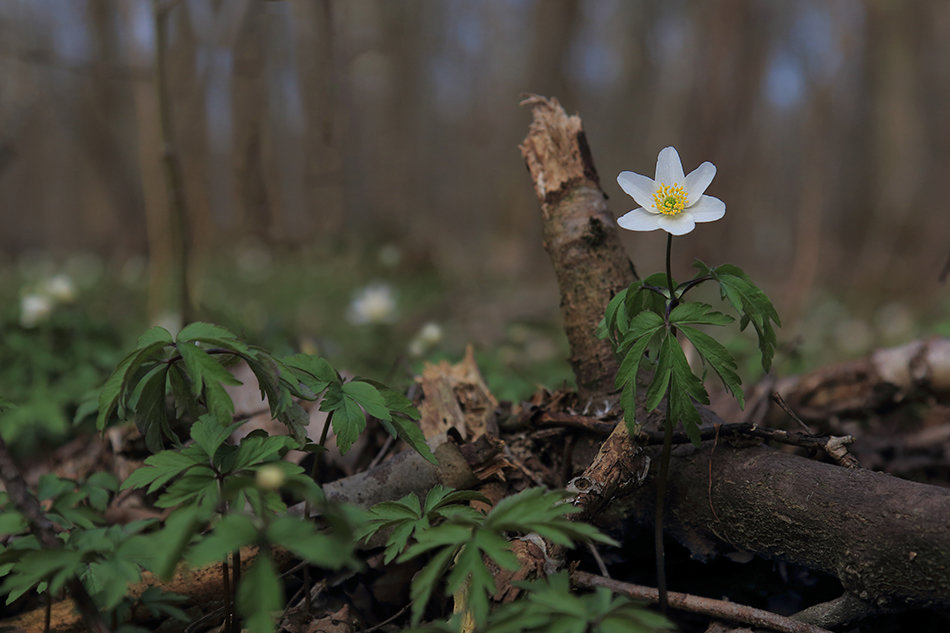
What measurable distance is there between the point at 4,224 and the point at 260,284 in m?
20.7

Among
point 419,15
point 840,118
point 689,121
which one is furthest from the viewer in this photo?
point 419,15

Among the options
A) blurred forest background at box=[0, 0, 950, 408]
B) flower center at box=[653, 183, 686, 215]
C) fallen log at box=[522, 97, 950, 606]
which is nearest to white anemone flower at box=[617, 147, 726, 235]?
flower center at box=[653, 183, 686, 215]

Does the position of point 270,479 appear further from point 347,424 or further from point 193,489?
point 347,424

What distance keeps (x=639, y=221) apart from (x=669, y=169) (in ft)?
0.63

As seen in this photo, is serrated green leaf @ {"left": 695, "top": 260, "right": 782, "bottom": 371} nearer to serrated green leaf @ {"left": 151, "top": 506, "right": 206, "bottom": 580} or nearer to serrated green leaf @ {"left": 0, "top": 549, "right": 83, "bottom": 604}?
serrated green leaf @ {"left": 151, "top": 506, "right": 206, "bottom": 580}

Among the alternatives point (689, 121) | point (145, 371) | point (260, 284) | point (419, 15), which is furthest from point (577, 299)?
point (419, 15)

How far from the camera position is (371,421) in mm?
1979

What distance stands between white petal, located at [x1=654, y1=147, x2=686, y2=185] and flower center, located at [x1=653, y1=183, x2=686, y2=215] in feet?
0.06

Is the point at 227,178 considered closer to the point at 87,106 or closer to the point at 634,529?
the point at 87,106

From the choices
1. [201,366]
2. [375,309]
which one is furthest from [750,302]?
[375,309]

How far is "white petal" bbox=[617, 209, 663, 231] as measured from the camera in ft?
4.04

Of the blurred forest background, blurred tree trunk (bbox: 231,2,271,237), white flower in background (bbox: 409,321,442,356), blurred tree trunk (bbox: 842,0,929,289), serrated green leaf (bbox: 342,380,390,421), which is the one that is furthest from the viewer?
blurred tree trunk (bbox: 842,0,929,289)

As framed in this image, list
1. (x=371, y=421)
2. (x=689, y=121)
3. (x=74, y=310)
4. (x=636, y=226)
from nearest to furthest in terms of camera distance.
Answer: (x=636, y=226) < (x=371, y=421) < (x=74, y=310) < (x=689, y=121)

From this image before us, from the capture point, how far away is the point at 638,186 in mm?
1354
